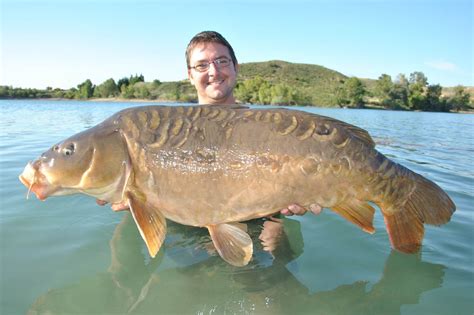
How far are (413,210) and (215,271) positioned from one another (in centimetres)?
173

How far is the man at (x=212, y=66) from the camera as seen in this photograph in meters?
4.67

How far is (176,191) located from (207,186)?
250 millimetres

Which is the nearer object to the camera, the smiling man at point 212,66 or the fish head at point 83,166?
the fish head at point 83,166

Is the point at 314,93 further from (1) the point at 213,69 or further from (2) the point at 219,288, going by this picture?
(2) the point at 219,288

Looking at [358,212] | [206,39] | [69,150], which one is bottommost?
[358,212]

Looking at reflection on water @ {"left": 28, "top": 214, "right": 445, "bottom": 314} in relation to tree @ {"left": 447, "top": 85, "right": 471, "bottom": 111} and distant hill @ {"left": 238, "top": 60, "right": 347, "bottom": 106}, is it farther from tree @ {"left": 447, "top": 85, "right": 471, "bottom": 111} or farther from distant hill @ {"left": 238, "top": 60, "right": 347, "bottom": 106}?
distant hill @ {"left": 238, "top": 60, "right": 347, "bottom": 106}

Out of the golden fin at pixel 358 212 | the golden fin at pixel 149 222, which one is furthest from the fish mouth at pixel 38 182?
the golden fin at pixel 358 212

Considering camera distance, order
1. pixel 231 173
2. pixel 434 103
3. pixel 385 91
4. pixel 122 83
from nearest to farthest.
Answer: pixel 231 173 < pixel 434 103 < pixel 385 91 < pixel 122 83

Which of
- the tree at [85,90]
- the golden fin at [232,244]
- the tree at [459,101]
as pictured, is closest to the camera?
the golden fin at [232,244]

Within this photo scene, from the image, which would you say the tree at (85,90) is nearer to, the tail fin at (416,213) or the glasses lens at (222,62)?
the glasses lens at (222,62)

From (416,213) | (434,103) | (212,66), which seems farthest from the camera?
(434,103)

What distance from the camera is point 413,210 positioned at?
2971 mm

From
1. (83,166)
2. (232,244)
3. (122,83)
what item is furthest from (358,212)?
(122,83)

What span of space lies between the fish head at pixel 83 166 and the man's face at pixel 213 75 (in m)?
2.06
